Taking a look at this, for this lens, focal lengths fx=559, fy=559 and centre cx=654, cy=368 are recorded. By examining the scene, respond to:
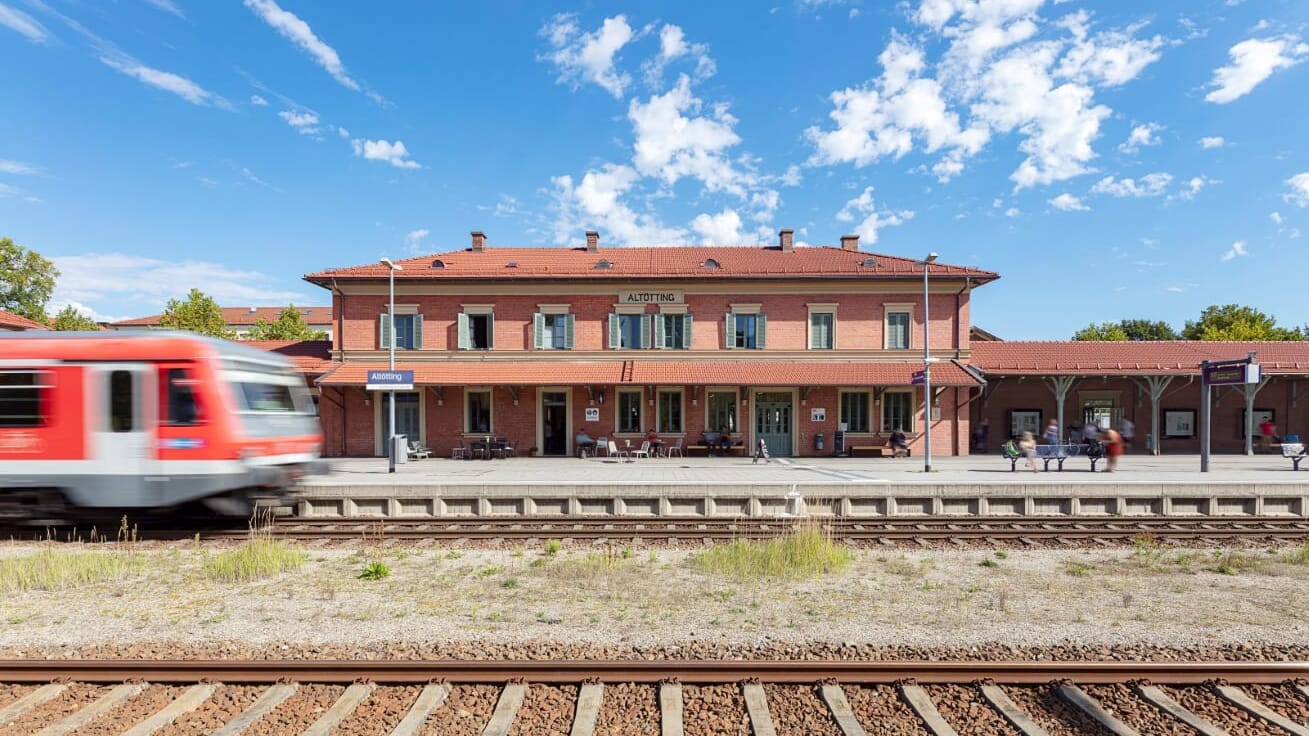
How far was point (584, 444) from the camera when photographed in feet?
69.5

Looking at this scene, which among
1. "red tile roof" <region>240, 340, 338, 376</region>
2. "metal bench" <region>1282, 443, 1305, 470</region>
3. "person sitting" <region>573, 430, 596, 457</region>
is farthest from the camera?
"red tile roof" <region>240, 340, 338, 376</region>

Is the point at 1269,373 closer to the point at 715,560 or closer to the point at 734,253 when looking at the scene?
the point at 734,253

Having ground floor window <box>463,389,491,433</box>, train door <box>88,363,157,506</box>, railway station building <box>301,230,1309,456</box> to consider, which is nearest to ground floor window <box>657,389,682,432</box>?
railway station building <box>301,230,1309,456</box>

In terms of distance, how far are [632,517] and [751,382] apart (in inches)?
414

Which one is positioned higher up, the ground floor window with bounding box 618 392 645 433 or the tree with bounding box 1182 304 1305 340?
the tree with bounding box 1182 304 1305 340

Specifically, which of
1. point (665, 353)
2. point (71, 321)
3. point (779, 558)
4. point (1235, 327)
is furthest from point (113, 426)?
point (1235, 327)

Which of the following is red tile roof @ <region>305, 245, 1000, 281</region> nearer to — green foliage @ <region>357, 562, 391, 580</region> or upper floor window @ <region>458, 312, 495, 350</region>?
upper floor window @ <region>458, 312, 495, 350</region>

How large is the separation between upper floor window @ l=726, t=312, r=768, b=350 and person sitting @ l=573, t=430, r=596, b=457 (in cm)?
648

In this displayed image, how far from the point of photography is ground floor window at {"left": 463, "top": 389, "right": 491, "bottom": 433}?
21.8m

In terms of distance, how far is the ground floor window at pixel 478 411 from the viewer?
71.4ft

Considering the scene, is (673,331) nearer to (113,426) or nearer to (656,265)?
(656,265)

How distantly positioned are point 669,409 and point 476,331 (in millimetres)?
8221

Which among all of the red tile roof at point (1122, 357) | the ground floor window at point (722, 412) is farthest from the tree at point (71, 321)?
the red tile roof at point (1122, 357)

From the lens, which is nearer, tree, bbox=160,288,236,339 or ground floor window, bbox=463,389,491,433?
ground floor window, bbox=463,389,491,433
